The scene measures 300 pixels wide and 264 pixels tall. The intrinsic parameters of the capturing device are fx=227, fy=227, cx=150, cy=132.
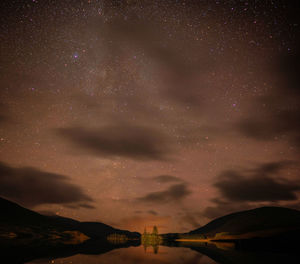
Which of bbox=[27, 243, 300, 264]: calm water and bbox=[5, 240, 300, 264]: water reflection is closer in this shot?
bbox=[27, 243, 300, 264]: calm water

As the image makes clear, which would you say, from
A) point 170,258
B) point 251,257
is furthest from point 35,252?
point 251,257

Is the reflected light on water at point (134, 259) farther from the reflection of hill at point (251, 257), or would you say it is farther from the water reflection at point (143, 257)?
the reflection of hill at point (251, 257)

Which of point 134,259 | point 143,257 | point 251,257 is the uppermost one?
point 134,259

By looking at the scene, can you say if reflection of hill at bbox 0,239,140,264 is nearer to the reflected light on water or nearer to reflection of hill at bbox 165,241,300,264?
the reflected light on water

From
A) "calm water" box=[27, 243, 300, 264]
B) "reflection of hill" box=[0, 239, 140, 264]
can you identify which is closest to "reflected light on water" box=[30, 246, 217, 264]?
"calm water" box=[27, 243, 300, 264]

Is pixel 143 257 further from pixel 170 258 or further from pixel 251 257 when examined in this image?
pixel 251 257

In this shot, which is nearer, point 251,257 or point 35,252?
point 251,257

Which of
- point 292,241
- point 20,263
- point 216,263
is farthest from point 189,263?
point 292,241

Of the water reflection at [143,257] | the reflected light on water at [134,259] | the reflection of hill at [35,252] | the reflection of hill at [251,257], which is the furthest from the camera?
the reflection of hill at [251,257]

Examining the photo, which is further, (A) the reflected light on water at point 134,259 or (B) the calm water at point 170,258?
(B) the calm water at point 170,258

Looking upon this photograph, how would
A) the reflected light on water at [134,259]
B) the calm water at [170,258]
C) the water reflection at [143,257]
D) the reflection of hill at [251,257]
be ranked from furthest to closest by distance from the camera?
1. the reflection of hill at [251,257]
2. the water reflection at [143,257]
3. the calm water at [170,258]
4. the reflected light on water at [134,259]

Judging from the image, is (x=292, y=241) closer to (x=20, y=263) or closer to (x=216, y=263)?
(x=216, y=263)

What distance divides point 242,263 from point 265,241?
101 metres

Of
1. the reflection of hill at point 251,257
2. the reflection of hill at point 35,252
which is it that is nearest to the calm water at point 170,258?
the reflection of hill at point 251,257
